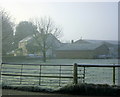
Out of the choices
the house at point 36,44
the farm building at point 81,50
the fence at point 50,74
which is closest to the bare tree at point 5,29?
the house at point 36,44

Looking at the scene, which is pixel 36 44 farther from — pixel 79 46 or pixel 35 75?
pixel 35 75

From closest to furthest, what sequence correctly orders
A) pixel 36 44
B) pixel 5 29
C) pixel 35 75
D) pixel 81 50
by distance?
1. pixel 35 75
2. pixel 81 50
3. pixel 5 29
4. pixel 36 44

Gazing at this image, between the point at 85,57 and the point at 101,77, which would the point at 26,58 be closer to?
the point at 85,57

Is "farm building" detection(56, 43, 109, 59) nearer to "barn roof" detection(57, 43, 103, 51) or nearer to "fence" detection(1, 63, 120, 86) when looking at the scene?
"barn roof" detection(57, 43, 103, 51)

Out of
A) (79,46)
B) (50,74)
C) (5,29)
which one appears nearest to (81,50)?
(79,46)

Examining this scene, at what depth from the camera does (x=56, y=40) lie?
8.33 m

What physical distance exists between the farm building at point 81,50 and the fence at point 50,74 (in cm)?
81

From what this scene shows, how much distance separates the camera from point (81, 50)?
283 inches

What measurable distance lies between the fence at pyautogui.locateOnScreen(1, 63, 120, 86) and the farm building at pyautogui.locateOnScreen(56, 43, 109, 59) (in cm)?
81

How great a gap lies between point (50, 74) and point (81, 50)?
6.14 ft

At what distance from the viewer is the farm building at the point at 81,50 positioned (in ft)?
22.8

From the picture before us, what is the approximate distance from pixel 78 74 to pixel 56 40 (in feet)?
11.9

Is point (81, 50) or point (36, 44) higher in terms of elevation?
point (36, 44)

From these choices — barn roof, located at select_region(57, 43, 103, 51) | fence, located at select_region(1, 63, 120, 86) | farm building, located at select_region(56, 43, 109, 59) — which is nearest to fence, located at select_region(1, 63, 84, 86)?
fence, located at select_region(1, 63, 120, 86)
